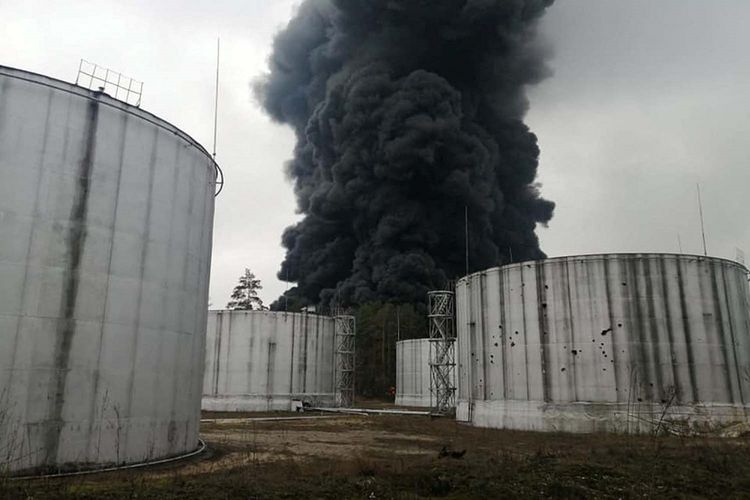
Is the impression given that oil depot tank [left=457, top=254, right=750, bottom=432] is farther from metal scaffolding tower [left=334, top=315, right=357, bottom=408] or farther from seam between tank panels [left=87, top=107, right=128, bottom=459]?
metal scaffolding tower [left=334, top=315, right=357, bottom=408]

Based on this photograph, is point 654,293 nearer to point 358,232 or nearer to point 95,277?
point 95,277

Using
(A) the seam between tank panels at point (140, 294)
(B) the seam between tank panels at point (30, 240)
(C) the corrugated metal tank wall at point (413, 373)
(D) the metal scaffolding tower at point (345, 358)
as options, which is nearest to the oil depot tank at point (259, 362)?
(D) the metal scaffolding tower at point (345, 358)

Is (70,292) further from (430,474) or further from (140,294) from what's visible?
(430,474)

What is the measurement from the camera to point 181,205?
611 inches

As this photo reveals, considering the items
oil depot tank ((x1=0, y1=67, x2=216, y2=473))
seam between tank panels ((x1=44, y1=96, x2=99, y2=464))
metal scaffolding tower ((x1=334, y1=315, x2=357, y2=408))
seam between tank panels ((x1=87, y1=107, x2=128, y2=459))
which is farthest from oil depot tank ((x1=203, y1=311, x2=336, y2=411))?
seam between tank panels ((x1=44, y1=96, x2=99, y2=464))

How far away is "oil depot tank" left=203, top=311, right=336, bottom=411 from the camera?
41594mm

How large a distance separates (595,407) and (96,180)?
2045cm

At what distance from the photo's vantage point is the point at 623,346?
23906 millimetres

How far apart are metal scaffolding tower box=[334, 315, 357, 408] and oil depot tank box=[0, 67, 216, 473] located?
31864 millimetres

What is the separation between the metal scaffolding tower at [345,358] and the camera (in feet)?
154

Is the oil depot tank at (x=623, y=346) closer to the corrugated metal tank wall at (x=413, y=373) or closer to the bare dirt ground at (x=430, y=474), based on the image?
the bare dirt ground at (x=430, y=474)

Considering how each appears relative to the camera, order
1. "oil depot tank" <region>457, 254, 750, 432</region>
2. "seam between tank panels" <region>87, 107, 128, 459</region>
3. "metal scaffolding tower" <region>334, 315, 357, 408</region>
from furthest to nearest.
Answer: "metal scaffolding tower" <region>334, 315, 357, 408</region>, "oil depot tank" <region>457, 254, 750, 432</region>, "seam between tank panels" <region>87, 107, 128, 459</region>

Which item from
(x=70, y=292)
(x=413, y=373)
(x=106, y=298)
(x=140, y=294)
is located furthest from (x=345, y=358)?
(x=70, y=292)

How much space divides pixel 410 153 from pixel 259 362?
3760 cm
